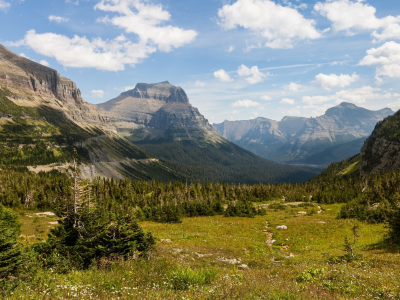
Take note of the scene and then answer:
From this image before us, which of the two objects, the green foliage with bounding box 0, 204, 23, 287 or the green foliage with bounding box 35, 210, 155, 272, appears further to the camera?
the green foliage with bounding box 35, 210, 155, 272

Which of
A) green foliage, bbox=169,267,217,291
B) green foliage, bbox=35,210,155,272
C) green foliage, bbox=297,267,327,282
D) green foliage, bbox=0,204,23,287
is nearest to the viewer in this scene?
green foliage, bbox=169,267,217,291

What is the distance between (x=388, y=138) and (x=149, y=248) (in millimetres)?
247438

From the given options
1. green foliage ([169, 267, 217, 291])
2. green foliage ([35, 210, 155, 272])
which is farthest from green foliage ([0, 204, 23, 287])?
green foliage ([169, 267, 217, 291])

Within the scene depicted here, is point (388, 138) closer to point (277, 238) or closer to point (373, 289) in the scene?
point (277, 238)

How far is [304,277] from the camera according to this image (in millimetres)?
13281

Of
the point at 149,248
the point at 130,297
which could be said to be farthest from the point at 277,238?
the point at 130,297

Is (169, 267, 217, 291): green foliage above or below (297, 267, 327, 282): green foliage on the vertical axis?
above

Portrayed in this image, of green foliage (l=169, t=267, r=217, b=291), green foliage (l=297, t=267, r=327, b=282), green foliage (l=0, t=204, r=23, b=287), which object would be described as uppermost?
green foliage (l=0, t=204, r=23, b=287)

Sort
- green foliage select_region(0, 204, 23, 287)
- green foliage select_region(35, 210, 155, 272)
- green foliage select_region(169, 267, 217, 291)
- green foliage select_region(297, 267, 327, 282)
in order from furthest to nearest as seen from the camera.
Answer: green foliage select_region(35, 210, 155, 272) → green foliage select_region(297, 267, 327, 282) → green foliage select_region(0, 204, 23, 287) → green foliage select_region(169, 267, 217, 291)

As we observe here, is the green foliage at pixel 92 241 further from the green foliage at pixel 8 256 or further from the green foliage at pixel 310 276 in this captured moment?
the green foliage at pixel 310 276

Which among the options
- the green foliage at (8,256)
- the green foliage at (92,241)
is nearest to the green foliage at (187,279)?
the green foliage at (92,241)

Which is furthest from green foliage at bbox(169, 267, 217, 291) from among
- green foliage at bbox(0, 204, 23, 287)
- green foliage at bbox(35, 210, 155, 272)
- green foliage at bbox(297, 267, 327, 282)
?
green foliage at bbox(0, 204, 23, 287)

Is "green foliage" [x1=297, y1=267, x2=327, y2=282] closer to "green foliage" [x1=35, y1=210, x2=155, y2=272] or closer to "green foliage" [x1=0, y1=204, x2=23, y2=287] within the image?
"green foliage" [x1=35, y1=210, x2=155, y2=272]

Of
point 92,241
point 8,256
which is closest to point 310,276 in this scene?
point 92,241
